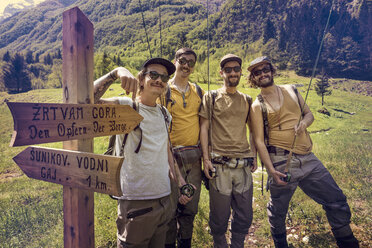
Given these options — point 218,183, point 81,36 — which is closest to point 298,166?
point 218,183

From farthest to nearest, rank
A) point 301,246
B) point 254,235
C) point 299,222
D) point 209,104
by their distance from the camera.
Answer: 1. point 299,222
2. point 254,235
3. point 301,246
4. point 209,104

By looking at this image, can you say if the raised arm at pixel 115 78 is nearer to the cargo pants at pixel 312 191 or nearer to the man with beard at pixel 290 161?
the man with beard at pixel 290 161

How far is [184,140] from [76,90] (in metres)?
1.81

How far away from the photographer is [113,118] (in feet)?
5.62

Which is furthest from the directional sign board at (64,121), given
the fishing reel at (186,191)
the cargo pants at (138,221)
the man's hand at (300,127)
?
the man's hand at (300,127)

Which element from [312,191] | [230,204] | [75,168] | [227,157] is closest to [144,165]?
[75,168]

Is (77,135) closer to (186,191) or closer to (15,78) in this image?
(186,191)

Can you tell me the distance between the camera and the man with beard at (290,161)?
10.1ft

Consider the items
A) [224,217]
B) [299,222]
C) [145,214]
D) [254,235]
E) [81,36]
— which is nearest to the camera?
[81,36]

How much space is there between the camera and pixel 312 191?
128 inches

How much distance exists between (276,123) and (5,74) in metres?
96.2

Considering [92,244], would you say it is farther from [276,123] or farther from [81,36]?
[276,123]

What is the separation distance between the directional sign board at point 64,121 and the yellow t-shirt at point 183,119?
52.9 inches

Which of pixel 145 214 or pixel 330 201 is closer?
pixel 145 214
